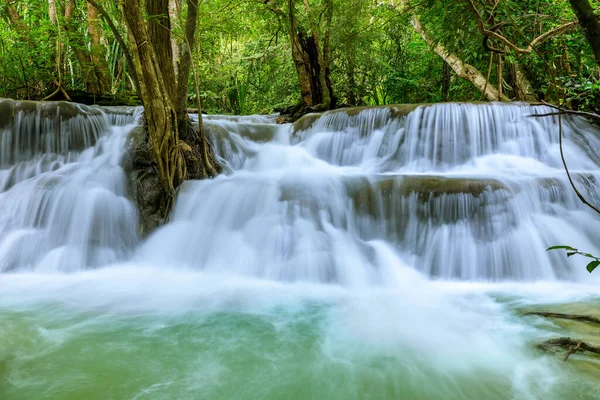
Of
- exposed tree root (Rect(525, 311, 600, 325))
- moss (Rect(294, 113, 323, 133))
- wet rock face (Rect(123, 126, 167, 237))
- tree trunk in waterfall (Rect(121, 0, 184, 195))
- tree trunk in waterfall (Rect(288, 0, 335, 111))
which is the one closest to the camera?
exposed tree root (Rect(525, 311, 600, 325))

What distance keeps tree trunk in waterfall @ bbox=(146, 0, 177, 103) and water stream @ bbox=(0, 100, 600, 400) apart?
1.35 m

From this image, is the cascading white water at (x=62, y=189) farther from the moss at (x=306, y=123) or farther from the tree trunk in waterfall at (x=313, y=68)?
the tree trunk in waterfall at (x=313, y=68)

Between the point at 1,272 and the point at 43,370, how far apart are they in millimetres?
2847

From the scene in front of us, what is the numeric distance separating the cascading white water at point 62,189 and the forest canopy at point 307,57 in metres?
1.50

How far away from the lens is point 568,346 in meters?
2.20

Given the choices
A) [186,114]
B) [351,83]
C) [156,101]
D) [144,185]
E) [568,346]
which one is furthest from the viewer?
[351,83]

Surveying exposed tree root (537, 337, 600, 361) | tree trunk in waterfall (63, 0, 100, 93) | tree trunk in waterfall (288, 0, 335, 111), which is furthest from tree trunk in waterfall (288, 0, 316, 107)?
exposed tree root (537, 337, 600, 361)

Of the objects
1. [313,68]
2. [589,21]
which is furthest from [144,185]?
[313,68]

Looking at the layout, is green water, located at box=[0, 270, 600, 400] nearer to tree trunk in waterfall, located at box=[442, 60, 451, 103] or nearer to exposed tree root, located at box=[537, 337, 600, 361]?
exposed tree root, located at box=[537, 337, 600, 361]

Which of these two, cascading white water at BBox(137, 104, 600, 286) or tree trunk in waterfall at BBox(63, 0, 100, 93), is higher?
tree trunk in waterfall at BBox(63, 0, 100, 93)

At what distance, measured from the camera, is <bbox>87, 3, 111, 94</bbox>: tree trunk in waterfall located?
8258mm

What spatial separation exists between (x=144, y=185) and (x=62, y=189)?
3.28 ft

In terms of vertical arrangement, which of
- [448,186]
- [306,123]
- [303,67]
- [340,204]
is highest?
[303,67]

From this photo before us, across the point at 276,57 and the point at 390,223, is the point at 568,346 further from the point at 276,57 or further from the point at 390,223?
the point at 276,57
